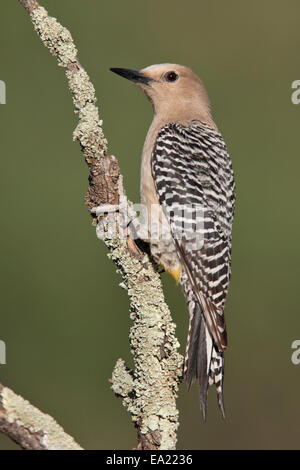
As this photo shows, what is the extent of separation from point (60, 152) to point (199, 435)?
6.97 feet

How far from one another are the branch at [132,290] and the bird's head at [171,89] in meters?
1.43

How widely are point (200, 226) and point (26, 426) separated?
1848 mm

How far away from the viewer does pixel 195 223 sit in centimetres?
439

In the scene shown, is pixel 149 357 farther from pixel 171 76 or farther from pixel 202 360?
pixel 171 76

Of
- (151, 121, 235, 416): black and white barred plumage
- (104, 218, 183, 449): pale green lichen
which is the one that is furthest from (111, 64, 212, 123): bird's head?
(104, 218, 183, 449): pale green lichen

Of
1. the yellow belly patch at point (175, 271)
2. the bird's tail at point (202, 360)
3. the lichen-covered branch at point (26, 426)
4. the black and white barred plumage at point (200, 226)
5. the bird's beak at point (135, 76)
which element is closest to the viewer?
the lichen-covered branch at point (26, 426)

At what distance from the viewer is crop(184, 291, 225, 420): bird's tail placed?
4.01 meters

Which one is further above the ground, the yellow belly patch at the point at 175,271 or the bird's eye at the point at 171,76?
the bird's eye at the point at 171,76

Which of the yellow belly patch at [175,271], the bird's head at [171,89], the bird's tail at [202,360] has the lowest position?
the bird's tail at [202,360]

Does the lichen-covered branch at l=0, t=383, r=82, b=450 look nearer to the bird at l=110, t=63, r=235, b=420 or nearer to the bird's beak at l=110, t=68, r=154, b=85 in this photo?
the bird at l=110, t=63, r=235, b=420

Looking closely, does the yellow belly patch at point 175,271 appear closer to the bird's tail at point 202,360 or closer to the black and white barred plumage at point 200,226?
the black and white barred plumage at point 200,226

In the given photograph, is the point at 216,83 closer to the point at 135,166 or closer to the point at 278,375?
the point at 135,166

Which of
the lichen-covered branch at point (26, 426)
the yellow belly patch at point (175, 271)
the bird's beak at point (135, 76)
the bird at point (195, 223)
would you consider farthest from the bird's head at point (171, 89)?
the lichen-covered branch at point (26, 426)

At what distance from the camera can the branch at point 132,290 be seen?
3.48 meters
